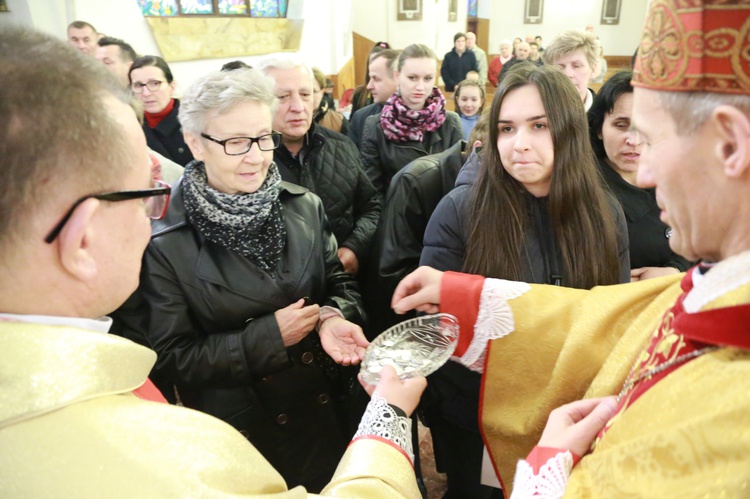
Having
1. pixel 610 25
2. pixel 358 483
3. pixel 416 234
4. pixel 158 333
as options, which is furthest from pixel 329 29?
pixel 610 25

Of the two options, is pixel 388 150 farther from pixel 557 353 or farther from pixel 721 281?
pixel 721 281

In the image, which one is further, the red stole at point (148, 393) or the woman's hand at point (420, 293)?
the woman's hand at point (420, 293)

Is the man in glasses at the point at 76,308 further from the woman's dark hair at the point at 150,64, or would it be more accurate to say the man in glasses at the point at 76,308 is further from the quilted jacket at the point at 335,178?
the woman's dark hair at the point at 150,64

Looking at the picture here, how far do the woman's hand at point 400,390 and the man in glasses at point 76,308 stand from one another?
0.46 meters

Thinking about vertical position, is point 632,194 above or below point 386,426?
above

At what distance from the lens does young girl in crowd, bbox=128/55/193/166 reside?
3.52 m

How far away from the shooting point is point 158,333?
177 cm

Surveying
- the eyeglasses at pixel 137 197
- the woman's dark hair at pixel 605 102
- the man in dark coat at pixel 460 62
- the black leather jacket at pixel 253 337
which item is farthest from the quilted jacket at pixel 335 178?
the man in dark coat at pixel 460 62

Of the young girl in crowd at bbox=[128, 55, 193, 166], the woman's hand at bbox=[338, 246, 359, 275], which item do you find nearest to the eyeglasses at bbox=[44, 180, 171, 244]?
the woman's hand at bbox=[338, 246, 359, 275]

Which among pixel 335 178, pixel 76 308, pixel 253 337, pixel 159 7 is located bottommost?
pixel 253 337

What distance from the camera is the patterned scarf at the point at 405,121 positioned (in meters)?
3.36

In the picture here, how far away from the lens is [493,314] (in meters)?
1.60

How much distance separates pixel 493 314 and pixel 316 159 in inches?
61.1

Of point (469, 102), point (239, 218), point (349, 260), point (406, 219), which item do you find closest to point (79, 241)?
point (239, 218)
